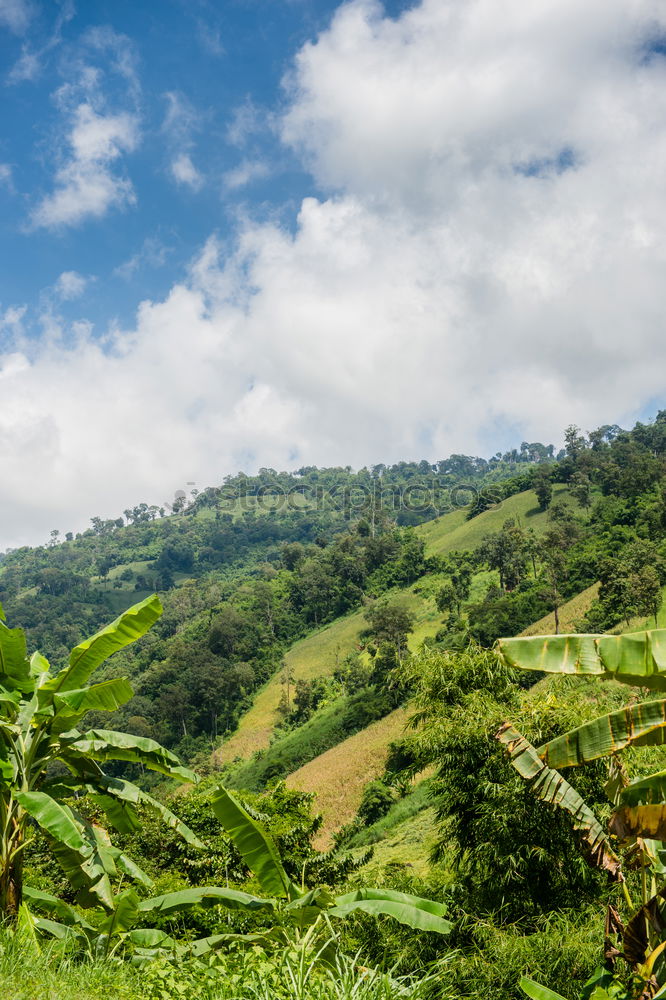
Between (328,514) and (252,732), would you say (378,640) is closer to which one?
(252,732)

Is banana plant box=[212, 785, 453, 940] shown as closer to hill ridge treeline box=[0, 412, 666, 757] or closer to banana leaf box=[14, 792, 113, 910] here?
banana leaf box=[14, 792, 113, 910]

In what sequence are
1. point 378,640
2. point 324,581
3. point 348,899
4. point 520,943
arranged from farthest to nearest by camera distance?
1. point 324,581
2. point 378,640
3. point 520,943
4. point 348,899

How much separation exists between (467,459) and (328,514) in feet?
157

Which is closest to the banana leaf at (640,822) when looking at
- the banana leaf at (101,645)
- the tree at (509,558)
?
the banana leaf at (101,645)

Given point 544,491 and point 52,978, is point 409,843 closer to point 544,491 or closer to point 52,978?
point 52,978

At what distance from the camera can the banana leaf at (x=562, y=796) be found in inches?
233

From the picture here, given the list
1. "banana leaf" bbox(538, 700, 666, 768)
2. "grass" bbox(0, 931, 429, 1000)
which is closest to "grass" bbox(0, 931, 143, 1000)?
"grass" bbox(0, 931, 429, 1000)

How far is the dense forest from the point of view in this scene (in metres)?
6.04

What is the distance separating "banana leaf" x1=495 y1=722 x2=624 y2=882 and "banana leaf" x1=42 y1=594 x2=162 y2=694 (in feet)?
11.9

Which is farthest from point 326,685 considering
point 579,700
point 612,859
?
point 612,859

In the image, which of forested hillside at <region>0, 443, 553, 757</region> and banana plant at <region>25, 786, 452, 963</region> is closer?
banana plant at <region>25, 786, 452, 963</region>

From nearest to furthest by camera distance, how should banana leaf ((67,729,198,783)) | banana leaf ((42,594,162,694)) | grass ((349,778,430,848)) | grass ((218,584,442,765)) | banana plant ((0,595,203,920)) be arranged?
banana plant ((0,595,203,920))
banana leaf ((42,594,162,694))
banana leaf ((67,729,198,783))
grass ((349,778,430,848))
grass ((218,584,442,765))

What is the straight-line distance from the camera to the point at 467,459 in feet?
622

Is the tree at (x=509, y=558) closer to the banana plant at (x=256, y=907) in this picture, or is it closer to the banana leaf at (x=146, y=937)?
the banana plant at (x=256, y=907)
